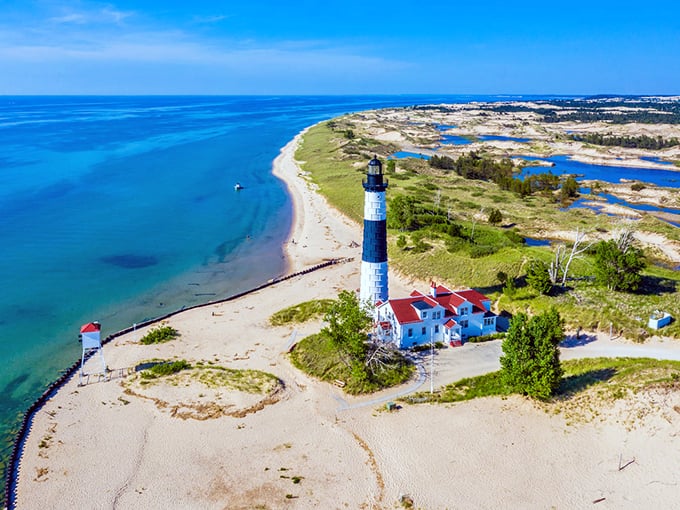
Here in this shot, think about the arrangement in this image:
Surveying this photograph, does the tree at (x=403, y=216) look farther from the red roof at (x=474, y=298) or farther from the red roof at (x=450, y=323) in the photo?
the red roof at (x=450, y=323)

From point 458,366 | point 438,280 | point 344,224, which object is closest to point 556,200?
point 344,224

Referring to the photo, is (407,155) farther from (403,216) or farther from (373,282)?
(373,282)

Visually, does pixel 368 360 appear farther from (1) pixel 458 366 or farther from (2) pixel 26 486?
(2) pixel 26 486

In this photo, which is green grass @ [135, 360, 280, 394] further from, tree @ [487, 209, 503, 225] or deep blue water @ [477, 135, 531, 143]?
deep blue water @ [477, 135, 531, 143]

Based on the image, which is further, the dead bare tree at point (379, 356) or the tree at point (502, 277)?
the tree at point (502, 277)

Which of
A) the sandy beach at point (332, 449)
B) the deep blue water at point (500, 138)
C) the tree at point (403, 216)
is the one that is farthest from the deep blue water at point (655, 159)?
the sandy beach at point (332, 449)

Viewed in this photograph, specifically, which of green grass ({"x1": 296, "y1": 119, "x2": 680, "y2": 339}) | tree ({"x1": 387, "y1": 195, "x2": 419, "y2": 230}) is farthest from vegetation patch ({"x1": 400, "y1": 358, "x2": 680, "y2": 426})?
tree ({"x1": 387, "y1": 195, "x2": 419, "y2": 230})
